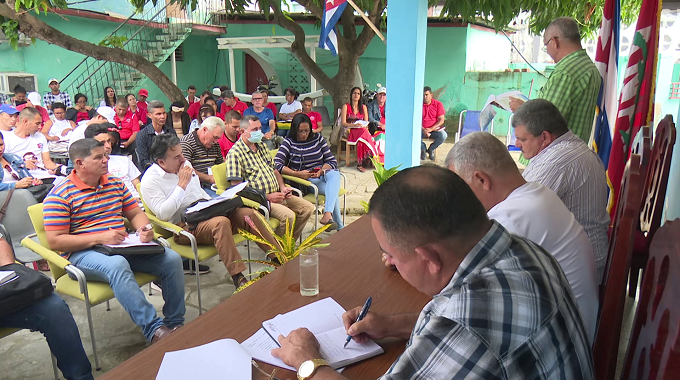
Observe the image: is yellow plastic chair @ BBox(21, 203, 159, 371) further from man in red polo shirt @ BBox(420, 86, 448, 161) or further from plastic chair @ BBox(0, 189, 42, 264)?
man in red polo shirt @ BBox(420, 86, 448, 161)

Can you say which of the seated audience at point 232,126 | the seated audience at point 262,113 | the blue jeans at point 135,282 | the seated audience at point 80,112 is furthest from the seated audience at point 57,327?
the seated audience at point 80,112

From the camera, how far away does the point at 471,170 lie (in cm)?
176

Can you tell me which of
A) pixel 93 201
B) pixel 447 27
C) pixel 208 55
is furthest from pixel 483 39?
pixel 93 201

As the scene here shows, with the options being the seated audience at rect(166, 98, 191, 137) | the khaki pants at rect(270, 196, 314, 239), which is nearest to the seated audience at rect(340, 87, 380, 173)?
the seated audience at rect(166, 98, 191, 137)

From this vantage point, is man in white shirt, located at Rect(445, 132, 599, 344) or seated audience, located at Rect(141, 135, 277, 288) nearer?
man in white shirt, located at Rect(445, 132, 599, 344)

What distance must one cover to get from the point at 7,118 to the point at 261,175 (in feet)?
10.1

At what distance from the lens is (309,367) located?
1266mm

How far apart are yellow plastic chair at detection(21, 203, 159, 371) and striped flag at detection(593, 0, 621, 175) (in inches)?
125

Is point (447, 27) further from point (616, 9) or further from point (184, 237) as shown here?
point (184, 237)

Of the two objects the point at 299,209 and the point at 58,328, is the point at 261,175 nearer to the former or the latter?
the point at 299,209

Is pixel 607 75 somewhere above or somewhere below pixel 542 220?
above

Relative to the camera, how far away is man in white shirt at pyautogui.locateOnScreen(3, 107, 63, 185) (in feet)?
15.9

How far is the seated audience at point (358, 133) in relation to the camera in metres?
7.91

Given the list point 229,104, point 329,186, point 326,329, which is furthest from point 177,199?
point 229,104
